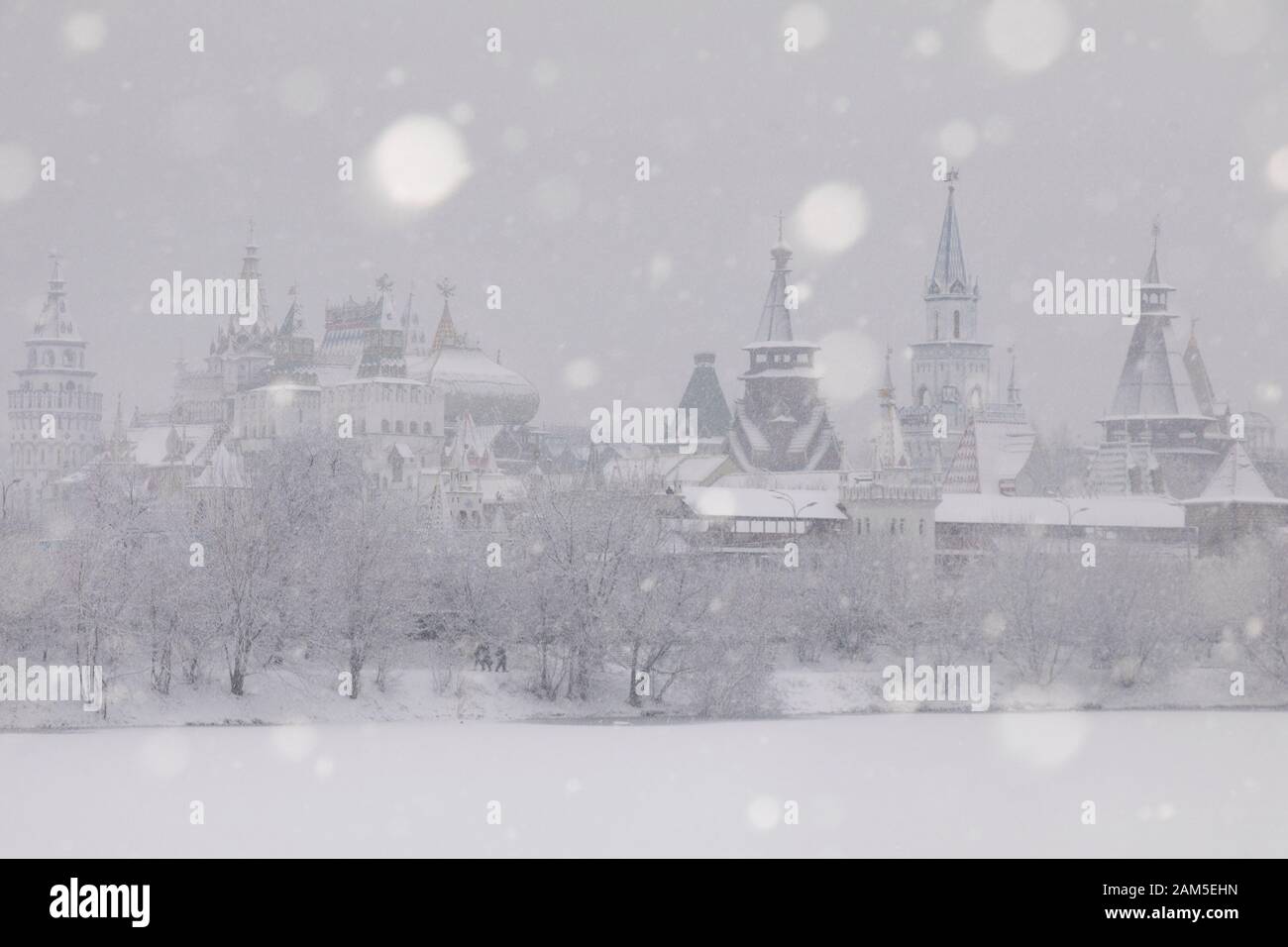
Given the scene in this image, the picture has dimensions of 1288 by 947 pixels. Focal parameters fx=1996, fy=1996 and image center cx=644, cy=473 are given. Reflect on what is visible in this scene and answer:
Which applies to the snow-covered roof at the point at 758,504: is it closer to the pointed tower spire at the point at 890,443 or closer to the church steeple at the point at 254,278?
the pointed tower spire at the point at 890,443

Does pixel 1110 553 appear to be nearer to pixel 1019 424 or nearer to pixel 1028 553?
pixel 1028 553

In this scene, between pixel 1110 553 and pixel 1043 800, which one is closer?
→ pixel 1043 800

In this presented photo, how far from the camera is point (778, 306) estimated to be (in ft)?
301

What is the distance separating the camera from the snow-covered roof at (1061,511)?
62375 mm

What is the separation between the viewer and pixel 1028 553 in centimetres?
5156

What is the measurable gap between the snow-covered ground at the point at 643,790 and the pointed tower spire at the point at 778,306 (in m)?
53.5

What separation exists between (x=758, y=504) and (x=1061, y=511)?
31.6 feet

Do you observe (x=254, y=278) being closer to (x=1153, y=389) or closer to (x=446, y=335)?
(x=446, y=335)

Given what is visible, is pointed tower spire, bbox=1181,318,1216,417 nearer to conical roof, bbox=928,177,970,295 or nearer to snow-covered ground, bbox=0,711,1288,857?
conical roof, bbox=928,177,970,295
